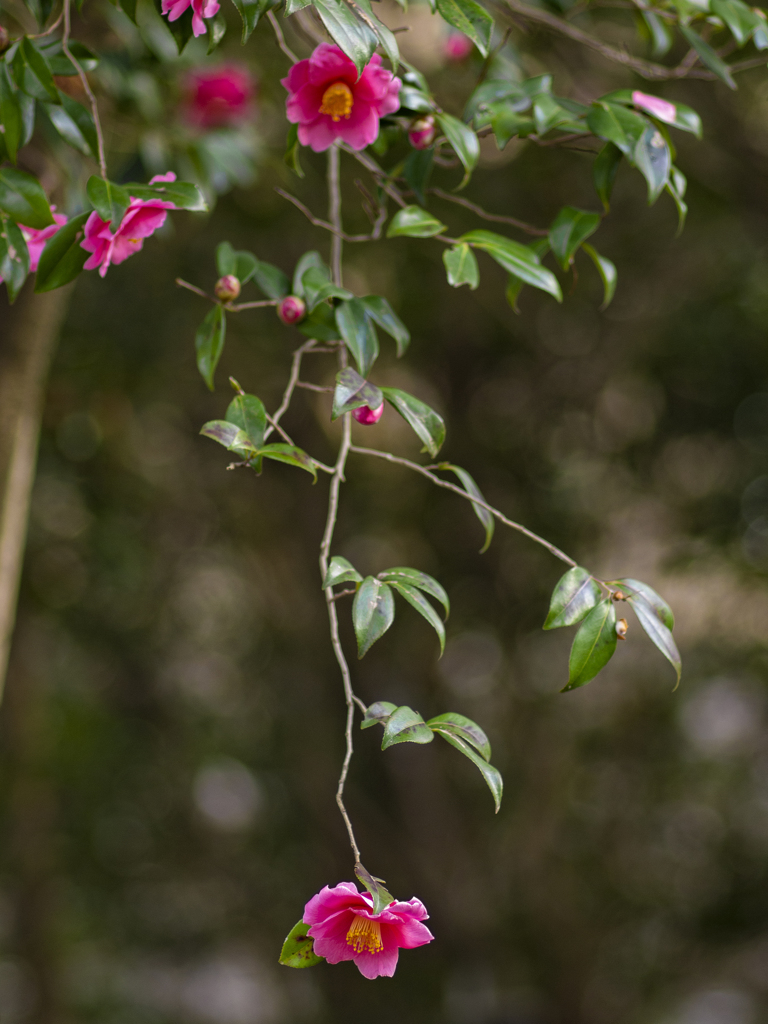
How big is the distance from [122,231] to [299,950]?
53 centimetres

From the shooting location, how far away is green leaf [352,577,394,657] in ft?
1.70

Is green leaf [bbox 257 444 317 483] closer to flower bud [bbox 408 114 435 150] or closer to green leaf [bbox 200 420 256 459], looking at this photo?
green leaf [bbox 200 420 256 459]

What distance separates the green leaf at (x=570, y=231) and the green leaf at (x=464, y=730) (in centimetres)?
39

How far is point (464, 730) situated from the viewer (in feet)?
1.78

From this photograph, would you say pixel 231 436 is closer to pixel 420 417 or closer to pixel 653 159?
pixel 420 417

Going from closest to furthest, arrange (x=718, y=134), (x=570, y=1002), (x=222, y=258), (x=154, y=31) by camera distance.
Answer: (x=222, y=258) < (x=154, y=31) < (x=718, y=134) < (x=570, y=1002)

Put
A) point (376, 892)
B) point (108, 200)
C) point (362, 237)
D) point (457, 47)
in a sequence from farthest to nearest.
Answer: point (457, 47)
point (362, 237)
point (108, 200)
point (376, 892)

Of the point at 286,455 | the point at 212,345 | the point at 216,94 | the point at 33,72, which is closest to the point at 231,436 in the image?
the point at 286,455

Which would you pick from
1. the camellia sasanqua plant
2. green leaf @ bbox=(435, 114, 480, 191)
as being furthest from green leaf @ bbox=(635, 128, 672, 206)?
green leaf @ bbox=(435, 114, 480, 191)

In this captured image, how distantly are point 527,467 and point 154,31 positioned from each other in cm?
147

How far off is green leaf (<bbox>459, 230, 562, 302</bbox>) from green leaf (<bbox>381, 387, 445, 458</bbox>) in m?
0.15

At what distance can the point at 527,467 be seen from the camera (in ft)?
7.54

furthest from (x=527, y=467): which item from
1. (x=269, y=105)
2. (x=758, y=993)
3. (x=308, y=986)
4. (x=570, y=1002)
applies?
(x=308, y=986)

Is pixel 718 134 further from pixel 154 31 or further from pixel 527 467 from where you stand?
pixel 154 31
